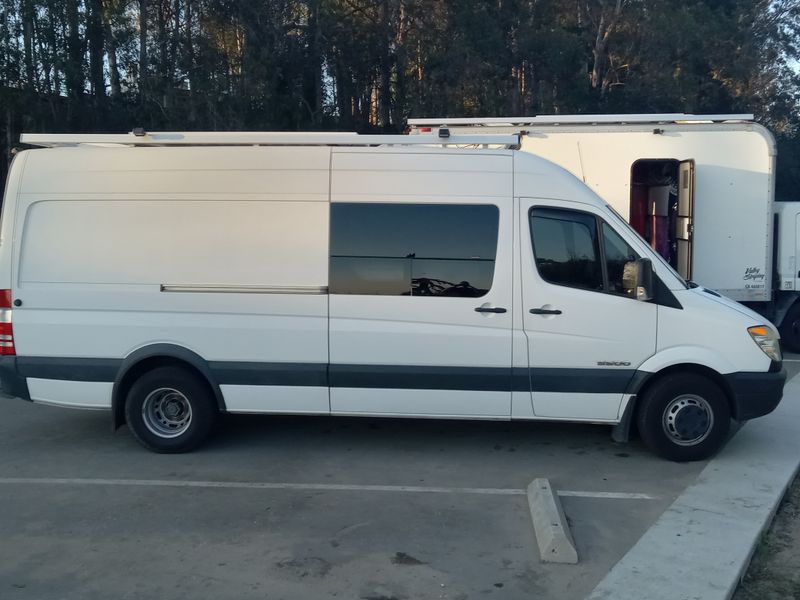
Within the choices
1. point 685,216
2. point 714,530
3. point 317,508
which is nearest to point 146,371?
point 317,508

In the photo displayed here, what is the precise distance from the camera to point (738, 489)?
6.20 metres

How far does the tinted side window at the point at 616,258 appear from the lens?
6797mm

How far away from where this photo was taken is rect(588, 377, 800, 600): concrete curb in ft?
15.1

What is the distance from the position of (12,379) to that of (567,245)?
4694mm

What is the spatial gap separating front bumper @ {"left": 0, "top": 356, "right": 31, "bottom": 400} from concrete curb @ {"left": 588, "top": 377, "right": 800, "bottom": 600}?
195 inches

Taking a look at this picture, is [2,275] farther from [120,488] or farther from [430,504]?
[430,504]

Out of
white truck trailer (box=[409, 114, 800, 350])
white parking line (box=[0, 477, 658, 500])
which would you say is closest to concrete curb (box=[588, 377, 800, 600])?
white parking line (box=[0, 477, 658, 500])

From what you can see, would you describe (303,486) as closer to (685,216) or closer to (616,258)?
(616,258)

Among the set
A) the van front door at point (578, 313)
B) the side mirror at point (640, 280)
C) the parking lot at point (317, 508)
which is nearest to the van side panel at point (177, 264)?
the parking lot at point (317, 508)

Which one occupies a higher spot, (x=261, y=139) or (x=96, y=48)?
(x=96, y=48)

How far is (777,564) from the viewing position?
506cm

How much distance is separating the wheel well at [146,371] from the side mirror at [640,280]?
3.42m

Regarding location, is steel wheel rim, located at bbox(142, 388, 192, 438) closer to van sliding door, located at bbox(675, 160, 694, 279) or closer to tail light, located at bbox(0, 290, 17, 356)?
tail light, located at bbox(0, 290, 17, 356)

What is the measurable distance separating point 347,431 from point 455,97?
19.9 meters
